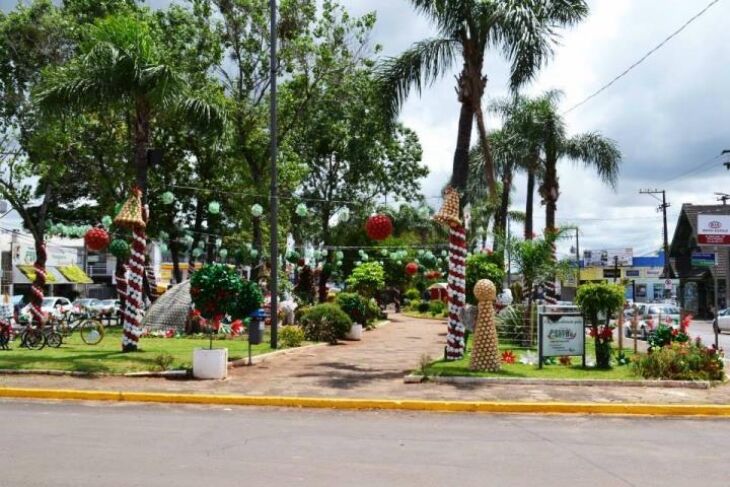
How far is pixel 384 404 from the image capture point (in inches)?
468

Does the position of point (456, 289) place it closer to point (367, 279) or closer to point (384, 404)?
point (384, 404)

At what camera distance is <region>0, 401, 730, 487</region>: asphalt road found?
22.7 ft

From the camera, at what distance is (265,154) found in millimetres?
33125

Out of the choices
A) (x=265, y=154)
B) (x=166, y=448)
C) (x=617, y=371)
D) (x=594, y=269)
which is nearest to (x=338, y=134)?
(x=265, y=154)

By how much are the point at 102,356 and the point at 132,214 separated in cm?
341

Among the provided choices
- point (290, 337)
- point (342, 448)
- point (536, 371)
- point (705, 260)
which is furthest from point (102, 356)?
point (705, 260)

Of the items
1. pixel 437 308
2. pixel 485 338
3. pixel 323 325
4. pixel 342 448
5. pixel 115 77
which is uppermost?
pixel 115 77

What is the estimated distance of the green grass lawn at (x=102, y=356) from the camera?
1502 centimetres

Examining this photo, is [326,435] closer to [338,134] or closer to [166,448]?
[166,448]

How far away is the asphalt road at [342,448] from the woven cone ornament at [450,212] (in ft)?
19.4

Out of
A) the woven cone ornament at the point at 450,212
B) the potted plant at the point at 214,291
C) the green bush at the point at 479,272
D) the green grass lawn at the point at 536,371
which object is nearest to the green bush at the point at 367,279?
the green bush at the point at 479,272

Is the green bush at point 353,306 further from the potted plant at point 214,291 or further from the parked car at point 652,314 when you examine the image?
the potted plant at point 214,291

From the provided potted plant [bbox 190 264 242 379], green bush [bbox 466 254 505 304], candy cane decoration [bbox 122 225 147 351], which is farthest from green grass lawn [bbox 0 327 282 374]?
green bush [bbox 466 254 505 304]

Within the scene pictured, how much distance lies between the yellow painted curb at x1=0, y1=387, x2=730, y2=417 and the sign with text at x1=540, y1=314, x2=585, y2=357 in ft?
14.2
